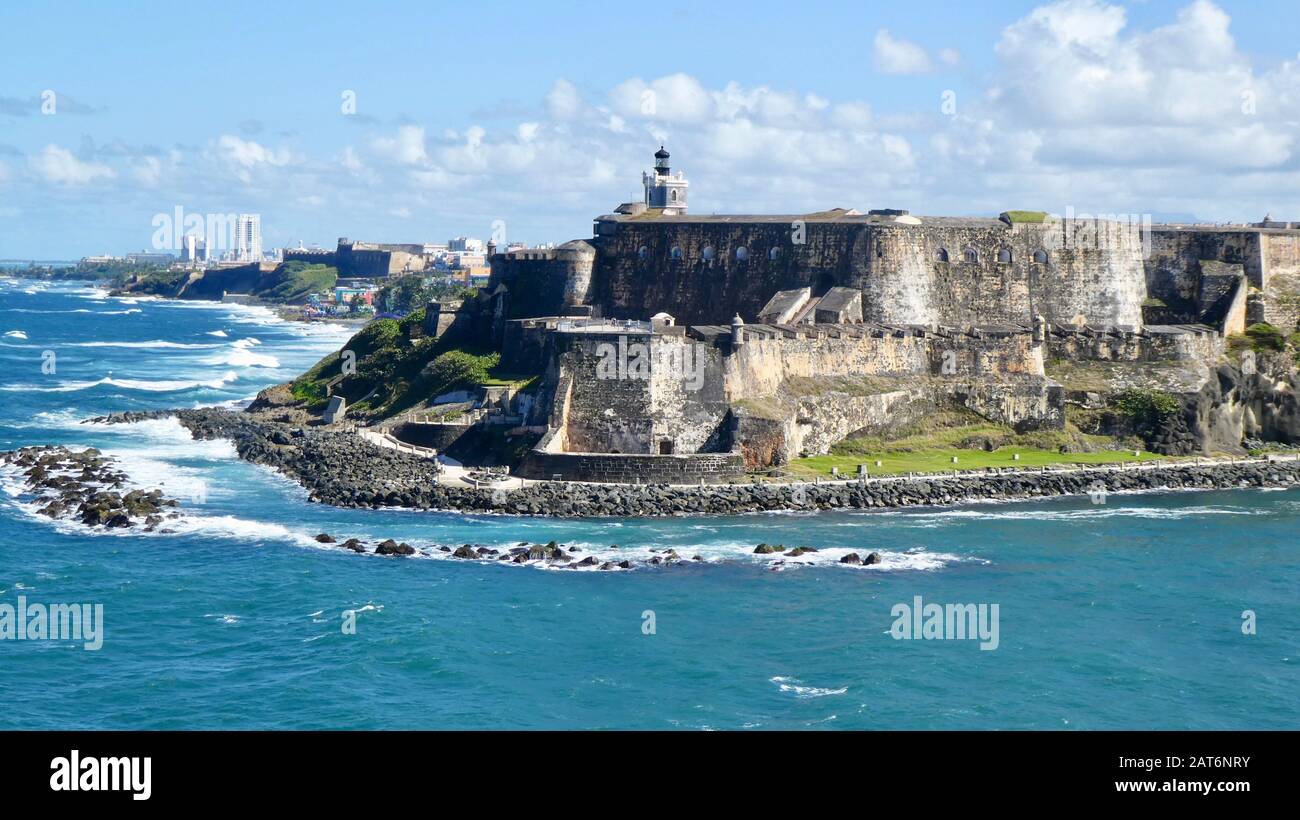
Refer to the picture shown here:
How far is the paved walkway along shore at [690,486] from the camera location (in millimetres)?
53000

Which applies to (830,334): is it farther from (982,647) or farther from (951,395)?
(982,647)

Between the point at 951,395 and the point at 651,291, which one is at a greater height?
the point at 651,291

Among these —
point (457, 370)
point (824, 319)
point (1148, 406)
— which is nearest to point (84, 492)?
point (457, 370)

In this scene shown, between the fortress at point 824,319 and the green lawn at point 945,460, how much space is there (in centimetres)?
120

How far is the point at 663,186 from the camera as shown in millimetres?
87375

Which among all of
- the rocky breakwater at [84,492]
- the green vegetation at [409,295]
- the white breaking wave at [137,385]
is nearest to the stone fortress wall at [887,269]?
the rocky breakwater at [84,492]

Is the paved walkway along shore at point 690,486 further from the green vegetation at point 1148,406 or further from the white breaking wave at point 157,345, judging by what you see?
the white breaking wave at point 157,345

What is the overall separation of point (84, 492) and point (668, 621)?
26192 mm

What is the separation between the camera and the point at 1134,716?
33.7 m

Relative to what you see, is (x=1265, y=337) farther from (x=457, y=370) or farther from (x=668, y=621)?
(x=668, y=621)

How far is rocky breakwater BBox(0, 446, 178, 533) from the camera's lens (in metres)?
51.7

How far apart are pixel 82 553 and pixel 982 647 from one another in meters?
26.9

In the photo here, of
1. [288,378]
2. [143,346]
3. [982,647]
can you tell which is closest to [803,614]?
[982,647]
